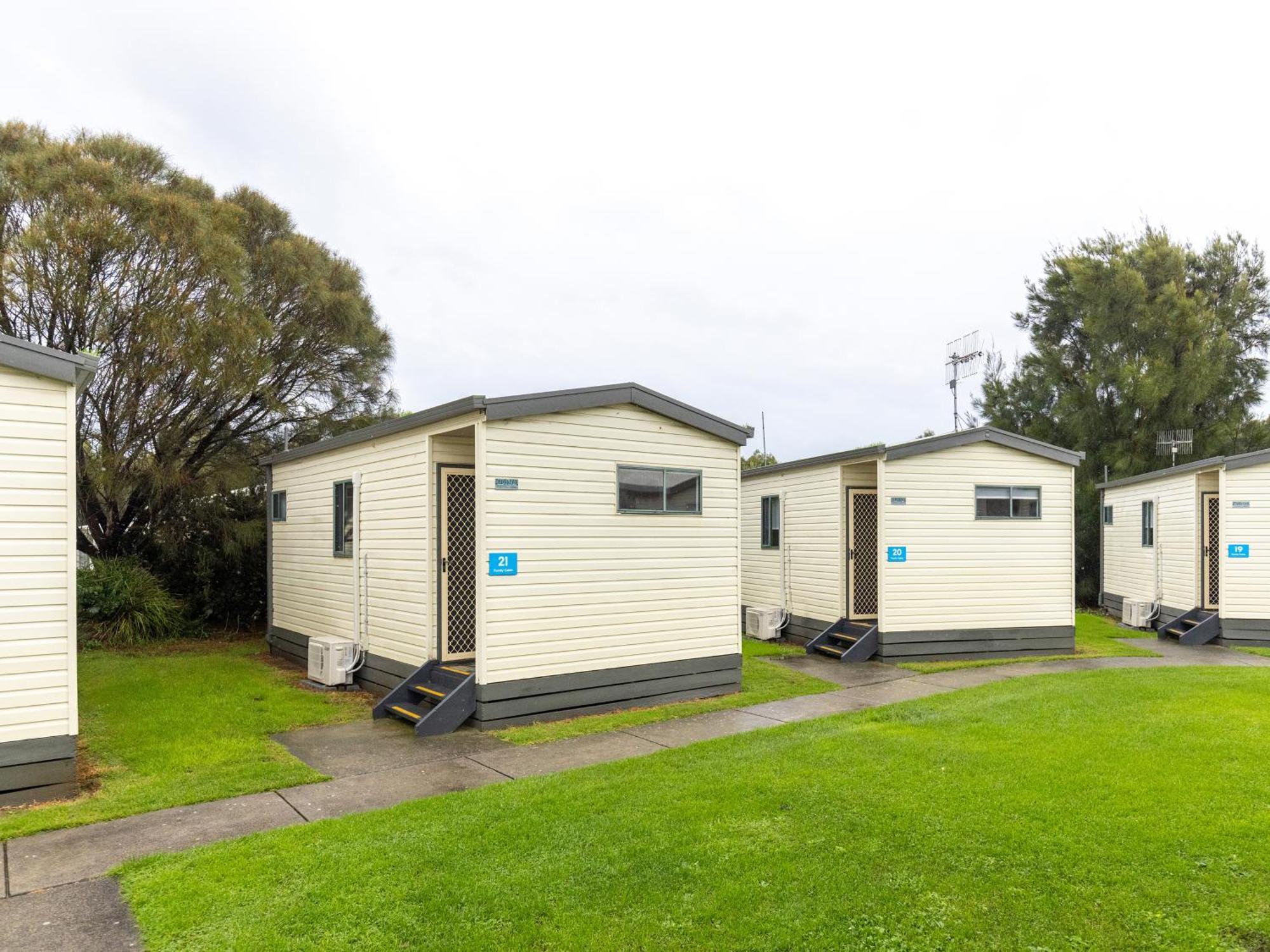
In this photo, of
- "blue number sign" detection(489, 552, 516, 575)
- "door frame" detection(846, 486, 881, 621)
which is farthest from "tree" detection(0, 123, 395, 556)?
"door frame" detection(846, 486, 881, 621)

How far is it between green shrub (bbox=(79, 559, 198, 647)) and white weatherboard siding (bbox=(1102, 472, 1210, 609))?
16641mm

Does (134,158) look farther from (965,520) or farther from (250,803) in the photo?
(965,520)

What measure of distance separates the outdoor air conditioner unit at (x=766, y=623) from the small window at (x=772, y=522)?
1050mm

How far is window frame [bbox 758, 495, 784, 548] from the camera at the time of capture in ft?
43.8

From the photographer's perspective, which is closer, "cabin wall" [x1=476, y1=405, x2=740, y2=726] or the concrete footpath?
the concrete footpath

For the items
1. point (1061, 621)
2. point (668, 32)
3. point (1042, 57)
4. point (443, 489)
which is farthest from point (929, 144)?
point (443, 489)

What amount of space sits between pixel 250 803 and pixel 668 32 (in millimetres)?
11013

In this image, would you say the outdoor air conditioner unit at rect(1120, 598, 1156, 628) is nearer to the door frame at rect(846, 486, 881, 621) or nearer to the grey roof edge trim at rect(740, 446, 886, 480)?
the door frame at rect(846, 486, 881, 621)

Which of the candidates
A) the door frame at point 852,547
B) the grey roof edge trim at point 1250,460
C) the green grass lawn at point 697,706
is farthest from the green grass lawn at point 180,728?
the grey roof edge trim at point 1250,460

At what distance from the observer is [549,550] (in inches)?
303

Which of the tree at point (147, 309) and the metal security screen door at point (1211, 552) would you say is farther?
the metal security screen door at point (1211, 552)

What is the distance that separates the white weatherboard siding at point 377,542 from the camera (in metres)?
8.04

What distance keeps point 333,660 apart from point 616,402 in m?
4.27

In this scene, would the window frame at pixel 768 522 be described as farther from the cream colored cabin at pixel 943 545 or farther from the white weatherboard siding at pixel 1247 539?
the white weatherboard siding at pixel 1247 539
